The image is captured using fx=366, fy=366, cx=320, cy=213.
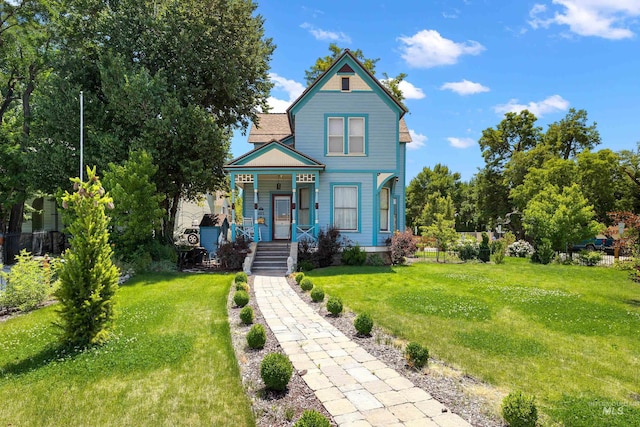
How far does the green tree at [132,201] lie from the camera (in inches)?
568

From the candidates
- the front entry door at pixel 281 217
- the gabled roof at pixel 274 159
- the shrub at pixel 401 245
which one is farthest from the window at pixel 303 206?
the shrub at pixel 401 245

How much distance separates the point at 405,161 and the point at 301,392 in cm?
1802

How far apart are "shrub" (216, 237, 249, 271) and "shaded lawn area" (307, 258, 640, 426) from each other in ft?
10.9

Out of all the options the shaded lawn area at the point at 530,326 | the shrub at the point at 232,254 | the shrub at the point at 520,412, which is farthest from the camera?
the shrub at the point at 232,254

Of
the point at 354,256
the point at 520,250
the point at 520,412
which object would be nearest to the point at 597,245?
the point at 520,250

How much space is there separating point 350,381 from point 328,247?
11.2 metres

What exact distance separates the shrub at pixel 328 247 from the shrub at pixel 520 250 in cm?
1427

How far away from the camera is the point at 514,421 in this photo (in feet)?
12.9

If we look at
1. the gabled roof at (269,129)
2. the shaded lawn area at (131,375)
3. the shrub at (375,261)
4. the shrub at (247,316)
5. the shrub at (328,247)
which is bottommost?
the shaded lawn area at (131,375)

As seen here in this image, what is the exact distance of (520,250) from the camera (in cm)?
2420

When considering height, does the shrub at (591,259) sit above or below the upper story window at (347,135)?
below

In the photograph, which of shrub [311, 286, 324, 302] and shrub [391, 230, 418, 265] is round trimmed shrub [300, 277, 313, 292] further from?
shrub [391, 230, 418, 265]

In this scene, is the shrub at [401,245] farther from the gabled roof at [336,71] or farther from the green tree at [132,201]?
the green tree at [132,201]

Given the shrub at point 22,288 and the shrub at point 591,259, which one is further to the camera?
the shrub at point 591,259
